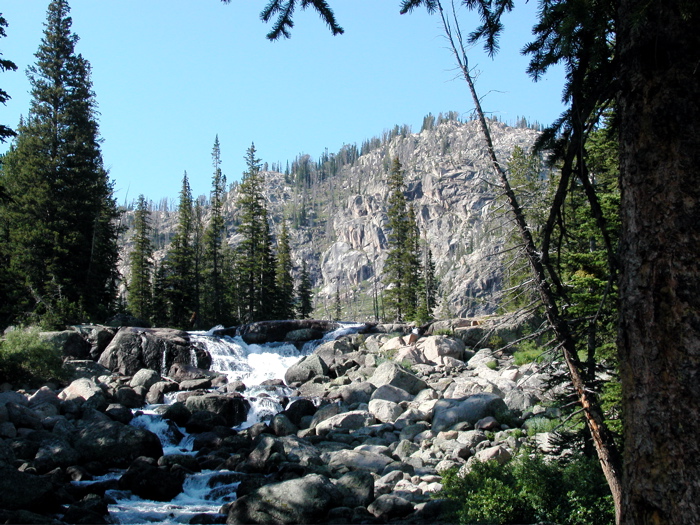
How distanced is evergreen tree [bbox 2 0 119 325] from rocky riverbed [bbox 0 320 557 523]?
7764 mm

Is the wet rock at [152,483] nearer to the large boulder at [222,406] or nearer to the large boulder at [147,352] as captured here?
the large boulder at [222,406]

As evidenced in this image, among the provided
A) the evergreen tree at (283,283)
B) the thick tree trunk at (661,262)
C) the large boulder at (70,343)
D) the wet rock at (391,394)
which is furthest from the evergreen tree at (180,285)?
the thick tree trunk at (661,262)

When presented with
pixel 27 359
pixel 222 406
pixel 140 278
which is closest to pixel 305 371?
pixel 222 406

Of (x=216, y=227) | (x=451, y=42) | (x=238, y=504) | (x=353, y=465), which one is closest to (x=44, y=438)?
(x=238, y=504)

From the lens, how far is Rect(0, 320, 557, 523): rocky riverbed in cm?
862

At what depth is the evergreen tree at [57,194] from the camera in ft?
97.8

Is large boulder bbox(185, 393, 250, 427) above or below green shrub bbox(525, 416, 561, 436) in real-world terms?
above

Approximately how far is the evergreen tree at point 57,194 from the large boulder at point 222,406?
44.9ft

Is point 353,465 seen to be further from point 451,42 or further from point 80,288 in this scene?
point 80,288

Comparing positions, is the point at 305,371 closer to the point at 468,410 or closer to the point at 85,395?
the point at 85,395

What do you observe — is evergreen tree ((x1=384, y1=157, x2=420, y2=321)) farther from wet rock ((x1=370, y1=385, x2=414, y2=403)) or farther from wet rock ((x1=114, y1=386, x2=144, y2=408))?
wet rock ((x1=114, y1=386, x2=144, y2=408))

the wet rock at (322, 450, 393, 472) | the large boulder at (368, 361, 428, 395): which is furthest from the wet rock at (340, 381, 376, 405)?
the wet rock at (322, 450, 393, 472)

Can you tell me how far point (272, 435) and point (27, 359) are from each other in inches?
431

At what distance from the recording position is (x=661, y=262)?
2521 mm
